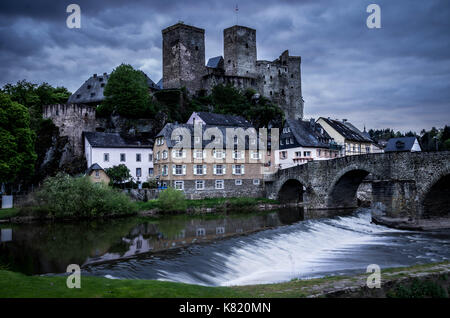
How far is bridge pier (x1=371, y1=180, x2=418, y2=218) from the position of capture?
91.6 ft

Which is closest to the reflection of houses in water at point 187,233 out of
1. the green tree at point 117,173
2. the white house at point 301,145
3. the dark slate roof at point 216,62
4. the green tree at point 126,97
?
the green tree at point 117,173

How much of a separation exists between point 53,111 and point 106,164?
1051 cm

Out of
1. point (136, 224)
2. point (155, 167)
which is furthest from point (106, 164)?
point (136, 224)

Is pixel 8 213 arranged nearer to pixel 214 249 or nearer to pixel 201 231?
pixel 201 231

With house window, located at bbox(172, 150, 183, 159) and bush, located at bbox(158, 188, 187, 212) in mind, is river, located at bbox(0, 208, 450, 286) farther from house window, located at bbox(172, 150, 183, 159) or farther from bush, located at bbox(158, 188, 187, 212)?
house window, located at bbox(172, 150, 183, 159)

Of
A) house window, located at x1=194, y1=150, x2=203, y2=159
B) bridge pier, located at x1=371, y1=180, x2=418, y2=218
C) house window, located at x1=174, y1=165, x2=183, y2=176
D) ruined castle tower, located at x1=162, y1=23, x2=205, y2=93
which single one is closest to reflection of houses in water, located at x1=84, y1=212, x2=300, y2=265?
bridge pier, located at x1=371, y1=180, x2=418, y2=218

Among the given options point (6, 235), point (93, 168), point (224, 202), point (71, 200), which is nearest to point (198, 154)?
point (224, 202)

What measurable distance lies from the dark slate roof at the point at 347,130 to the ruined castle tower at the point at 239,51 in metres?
20.0

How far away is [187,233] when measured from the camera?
2444cm

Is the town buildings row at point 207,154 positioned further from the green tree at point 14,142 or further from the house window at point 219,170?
the green tree at point 14,142

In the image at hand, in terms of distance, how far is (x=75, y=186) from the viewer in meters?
29.8

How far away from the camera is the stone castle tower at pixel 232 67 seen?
64438 mm
